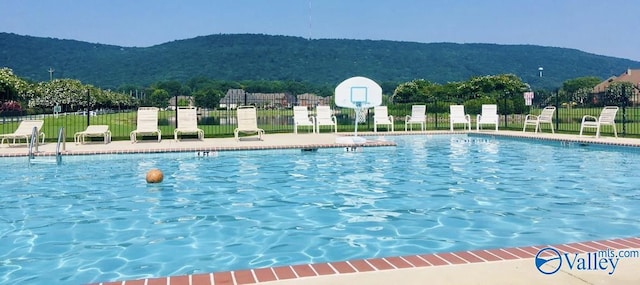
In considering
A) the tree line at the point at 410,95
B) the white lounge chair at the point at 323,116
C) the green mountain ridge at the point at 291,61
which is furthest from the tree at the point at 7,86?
the green mountain ridge at the point at 291,61

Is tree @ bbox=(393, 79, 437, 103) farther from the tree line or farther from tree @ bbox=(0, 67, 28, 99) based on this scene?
tree @ bbox=(0, 67, 28, 99)

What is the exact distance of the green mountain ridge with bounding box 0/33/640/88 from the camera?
529 feet

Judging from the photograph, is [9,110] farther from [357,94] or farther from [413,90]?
[413,90]

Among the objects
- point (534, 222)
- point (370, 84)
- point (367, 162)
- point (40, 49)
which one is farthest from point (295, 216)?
point (40, 49)

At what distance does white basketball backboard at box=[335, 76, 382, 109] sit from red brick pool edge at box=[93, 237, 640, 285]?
449 inches

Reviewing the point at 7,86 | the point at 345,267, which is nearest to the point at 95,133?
the point at 345,267

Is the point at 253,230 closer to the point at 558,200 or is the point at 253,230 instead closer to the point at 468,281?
the point at 468,281

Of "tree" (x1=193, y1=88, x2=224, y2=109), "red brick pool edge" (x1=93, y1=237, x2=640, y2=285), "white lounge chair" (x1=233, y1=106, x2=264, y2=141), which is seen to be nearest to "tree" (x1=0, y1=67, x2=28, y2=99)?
"tree" (x1=193, y1=88, x2=224, y2=109)

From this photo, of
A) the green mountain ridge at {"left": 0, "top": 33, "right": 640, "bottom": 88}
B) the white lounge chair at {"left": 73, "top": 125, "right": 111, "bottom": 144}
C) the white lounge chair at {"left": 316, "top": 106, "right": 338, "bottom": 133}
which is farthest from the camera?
the green mountain ridge at {"left": 0, "top": 33, "right": 640, "bottom": 88}

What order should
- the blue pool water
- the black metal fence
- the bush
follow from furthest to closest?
1. the bush
2. the black metal fence
3. the blue pool water

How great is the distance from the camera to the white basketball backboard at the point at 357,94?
14.8m

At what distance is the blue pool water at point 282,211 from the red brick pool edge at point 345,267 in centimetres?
97

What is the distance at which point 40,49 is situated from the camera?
170 meters

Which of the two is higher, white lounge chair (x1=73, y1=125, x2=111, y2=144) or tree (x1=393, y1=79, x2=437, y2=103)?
A: tree (x1=393, y1=79, x2=437, y2=103)
